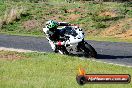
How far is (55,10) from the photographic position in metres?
41.7

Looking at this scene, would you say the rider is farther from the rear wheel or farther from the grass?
the grass

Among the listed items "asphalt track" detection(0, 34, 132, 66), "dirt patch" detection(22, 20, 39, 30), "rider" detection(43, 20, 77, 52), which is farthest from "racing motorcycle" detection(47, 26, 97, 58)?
"dirt patch" detection(22, 20, 39, 30)

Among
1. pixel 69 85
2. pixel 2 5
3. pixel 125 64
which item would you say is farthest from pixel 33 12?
pixel 69 85

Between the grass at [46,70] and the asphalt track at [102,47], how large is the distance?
81.7 inches

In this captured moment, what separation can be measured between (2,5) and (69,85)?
3540cm

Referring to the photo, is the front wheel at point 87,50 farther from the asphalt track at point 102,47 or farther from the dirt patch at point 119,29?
the dirt patch at point 119,29

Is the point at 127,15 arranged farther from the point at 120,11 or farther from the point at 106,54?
the point at 106,54

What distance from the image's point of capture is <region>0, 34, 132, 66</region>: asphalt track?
1928cm

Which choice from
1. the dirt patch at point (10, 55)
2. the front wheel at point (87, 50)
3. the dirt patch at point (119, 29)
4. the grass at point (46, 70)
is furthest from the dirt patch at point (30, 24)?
the front wheel at point (87, 50)

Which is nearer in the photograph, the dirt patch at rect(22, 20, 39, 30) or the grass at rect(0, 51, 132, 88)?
the grass at rect(0, 51, 132, 88)

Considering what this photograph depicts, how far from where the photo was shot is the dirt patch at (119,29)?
1287 inches

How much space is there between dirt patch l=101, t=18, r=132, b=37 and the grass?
47.5 feet

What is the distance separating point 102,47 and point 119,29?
10305 millimetres

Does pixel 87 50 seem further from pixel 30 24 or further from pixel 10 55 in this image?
pixel 30 24
